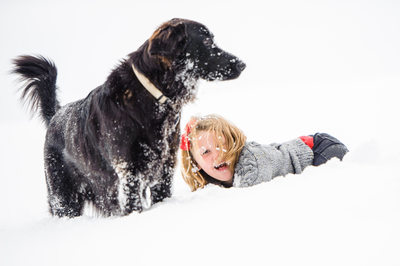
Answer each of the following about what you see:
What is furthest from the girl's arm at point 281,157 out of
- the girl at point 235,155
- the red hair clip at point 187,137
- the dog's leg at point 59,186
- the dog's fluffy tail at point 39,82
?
the dog's fluffy tail at point 39,82

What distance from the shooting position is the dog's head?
6.04 feet

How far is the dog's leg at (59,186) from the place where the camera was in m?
2.45

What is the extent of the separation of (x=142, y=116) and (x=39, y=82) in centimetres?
167

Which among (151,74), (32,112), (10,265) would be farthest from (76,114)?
(10,265)

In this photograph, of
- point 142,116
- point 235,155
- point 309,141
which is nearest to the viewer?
point 142,116

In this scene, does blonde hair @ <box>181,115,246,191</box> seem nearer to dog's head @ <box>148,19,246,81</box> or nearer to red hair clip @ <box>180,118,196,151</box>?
red hair clip @ <box>180,118,196,151</box>

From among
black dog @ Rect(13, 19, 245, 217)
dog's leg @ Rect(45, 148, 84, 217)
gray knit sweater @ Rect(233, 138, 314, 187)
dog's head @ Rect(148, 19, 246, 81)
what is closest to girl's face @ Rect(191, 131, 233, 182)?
gray knit sweater @ Rect(233, 138, 314, 187)

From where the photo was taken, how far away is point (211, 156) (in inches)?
93.5

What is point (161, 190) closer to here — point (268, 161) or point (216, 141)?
point (216, 141)

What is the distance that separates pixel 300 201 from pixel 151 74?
123 centimetres

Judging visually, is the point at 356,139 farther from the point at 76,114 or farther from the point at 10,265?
the point at 10,265

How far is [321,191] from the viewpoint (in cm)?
126

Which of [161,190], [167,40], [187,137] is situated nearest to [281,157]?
[187,137]

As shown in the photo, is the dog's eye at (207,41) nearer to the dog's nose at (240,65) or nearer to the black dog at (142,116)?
the black dog at (142,116)
